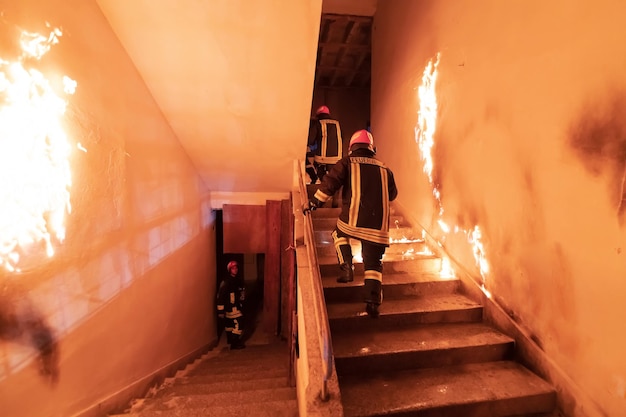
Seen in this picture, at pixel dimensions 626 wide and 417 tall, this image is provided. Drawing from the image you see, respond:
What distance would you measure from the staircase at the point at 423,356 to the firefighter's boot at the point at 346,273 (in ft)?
0.25

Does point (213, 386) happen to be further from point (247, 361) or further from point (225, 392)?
point (247, 361)

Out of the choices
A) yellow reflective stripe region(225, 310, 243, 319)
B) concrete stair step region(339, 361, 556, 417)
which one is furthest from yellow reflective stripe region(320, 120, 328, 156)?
yellow reflective stripe region(225, 310, 243, 319)

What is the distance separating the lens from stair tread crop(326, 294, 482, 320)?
2840mm

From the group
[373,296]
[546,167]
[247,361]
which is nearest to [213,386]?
[247,361]

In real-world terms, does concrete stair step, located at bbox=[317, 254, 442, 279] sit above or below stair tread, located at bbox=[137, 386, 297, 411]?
above

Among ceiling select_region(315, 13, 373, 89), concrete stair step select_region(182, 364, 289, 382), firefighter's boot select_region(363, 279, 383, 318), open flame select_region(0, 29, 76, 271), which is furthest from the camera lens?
ceiling select_region(315, 13, 373, 89)

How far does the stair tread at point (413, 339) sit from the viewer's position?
8.18ft

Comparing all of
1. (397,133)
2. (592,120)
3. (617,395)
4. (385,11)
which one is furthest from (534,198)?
(385,11)

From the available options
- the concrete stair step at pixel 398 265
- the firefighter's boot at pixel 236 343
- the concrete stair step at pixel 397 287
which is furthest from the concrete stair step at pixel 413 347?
the firefighter's boot at pixel 236 343

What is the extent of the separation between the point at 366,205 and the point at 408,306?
3.66 feet

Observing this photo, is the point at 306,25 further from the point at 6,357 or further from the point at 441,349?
the point at 6,357

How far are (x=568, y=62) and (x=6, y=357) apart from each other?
4102mm

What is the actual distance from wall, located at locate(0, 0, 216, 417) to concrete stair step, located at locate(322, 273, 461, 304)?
2003mm

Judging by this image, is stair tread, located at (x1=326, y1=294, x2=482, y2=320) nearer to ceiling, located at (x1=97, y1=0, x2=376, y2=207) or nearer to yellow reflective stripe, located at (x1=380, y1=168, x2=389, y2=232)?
yellow reflective stripe, located at (x1=380, y1=168, x2=389, y2=232)
